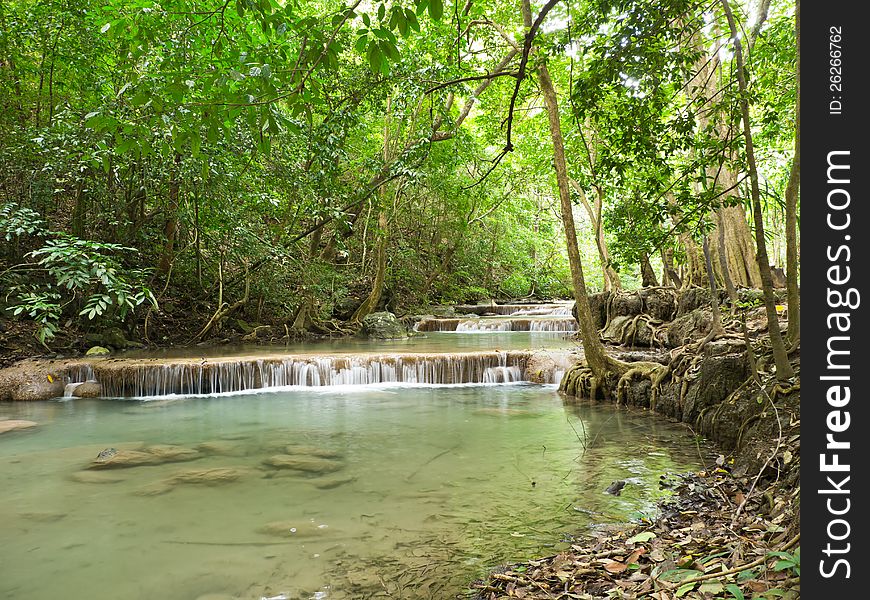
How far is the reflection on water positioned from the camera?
12.1 ft

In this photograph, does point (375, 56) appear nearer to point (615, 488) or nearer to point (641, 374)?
point (615, 488)

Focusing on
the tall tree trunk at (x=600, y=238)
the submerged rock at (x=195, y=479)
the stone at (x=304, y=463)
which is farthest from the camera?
the tall tree trunk at (x=600, y=238)

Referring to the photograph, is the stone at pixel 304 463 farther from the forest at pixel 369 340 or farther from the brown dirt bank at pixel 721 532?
the brown dirt bank at pixel 721 532

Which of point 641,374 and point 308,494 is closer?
point 308,494

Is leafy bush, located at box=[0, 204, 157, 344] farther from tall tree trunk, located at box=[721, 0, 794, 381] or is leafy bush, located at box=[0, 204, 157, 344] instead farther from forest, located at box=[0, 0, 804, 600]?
tall tree trunk, located at box=[721, 0, 794, 381]

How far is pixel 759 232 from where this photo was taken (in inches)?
180

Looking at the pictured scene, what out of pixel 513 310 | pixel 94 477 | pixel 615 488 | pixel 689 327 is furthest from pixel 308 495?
pixel 513 310

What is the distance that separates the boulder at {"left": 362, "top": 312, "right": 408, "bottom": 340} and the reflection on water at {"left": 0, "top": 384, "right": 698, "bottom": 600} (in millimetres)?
7700

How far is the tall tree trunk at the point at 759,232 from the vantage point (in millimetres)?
4418

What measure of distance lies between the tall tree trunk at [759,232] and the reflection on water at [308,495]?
56.9 inches

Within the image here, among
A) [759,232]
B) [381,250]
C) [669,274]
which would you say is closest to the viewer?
[759,232]

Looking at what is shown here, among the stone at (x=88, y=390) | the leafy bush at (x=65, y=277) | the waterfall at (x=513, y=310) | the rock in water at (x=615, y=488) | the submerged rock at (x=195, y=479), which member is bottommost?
the submerged rock at (x=195, y=479)

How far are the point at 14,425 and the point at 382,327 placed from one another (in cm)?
986

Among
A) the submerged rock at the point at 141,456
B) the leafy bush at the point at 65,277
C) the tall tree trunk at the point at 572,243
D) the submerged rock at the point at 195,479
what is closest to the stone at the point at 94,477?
the submerged rock at the point at 141,456
